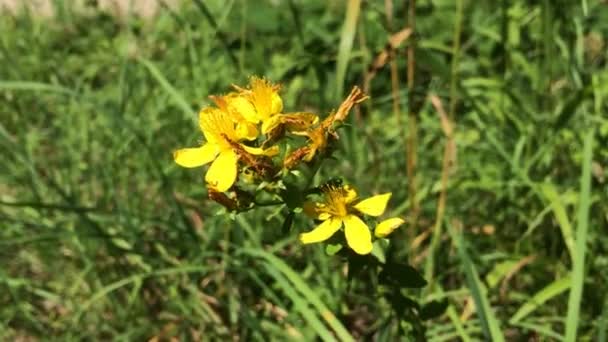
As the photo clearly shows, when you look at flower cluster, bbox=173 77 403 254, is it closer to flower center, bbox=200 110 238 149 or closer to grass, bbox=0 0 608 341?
flower center, bbox=200 110 238 149

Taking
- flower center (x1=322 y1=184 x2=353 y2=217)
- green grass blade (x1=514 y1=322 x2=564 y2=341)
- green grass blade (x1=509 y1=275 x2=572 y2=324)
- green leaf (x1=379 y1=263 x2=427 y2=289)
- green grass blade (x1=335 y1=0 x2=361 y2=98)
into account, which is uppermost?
green grass blade (x1=335 y1=0 x2=361 y2=98)

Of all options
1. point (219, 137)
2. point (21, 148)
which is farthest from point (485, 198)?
point (219, 137)

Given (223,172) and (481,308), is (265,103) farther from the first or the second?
(481,308)

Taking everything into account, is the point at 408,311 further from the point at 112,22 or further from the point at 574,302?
the point at 112,22

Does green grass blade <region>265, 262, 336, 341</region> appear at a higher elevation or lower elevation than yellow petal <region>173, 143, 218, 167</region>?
lower

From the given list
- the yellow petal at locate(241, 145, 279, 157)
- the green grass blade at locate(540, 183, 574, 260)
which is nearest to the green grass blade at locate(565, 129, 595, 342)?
the green grass blade at locate(540, 183, 574, 260)

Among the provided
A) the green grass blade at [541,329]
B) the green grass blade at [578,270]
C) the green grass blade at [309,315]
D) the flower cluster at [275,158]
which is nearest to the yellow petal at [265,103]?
the flower cluster at [275,158]

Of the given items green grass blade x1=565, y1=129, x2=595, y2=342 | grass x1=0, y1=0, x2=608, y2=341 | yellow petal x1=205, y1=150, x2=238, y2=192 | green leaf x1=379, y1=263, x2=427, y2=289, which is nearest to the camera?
yellow petal x1=205, y1=150, x2=238, y2=192
